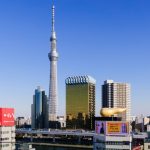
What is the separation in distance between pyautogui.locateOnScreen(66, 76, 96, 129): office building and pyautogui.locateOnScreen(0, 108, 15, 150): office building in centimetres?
9120

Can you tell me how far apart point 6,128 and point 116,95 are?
12411cm

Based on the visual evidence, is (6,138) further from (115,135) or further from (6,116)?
(115,135)

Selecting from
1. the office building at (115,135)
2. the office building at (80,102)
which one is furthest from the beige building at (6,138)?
the office building at (80,102)

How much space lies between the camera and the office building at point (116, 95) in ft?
621

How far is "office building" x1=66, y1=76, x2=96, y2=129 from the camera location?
165 meters

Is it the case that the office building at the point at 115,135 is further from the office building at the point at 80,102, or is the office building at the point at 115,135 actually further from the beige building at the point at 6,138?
the office building at the point at 80,102

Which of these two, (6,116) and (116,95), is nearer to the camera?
(6,116)

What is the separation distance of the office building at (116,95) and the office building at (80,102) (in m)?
20.7

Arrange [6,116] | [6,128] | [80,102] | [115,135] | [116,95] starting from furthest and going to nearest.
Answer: [116,95] → [80,102] → [6,128] → [6,116] → [115,135]

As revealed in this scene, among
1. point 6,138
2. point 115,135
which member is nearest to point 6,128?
point 6,138

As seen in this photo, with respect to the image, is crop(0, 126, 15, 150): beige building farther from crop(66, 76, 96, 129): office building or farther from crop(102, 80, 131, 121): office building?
crop(102, 80, 131, 121): office building

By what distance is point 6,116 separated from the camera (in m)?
69.9

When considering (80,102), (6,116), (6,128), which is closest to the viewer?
(6,116)

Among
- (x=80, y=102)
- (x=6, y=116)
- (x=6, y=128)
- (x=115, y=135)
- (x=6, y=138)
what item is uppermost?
(x=80, y=102)
